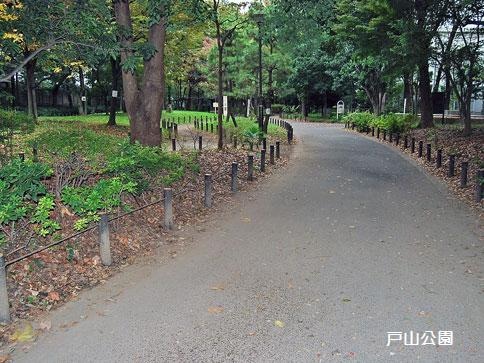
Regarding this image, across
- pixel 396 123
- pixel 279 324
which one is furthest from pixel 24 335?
pixel 396 123

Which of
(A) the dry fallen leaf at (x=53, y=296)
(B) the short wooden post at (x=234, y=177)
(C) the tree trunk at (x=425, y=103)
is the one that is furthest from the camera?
(C) the tree trunk at (x=425, y=103)

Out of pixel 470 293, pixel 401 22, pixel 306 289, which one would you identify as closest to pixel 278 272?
pixel 306 289

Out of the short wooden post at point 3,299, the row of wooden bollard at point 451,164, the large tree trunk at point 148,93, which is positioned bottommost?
the short wooden post at point 3,299

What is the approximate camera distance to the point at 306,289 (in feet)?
17.9

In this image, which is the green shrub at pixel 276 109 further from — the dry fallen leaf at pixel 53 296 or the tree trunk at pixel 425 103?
the dry fallen leaf at pixel 53 296

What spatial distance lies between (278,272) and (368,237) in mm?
2193

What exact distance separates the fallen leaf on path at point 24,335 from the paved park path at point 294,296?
0.48 ft

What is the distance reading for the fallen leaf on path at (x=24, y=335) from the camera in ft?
14.3

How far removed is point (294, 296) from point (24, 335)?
9.09 ft

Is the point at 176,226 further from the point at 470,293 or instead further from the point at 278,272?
the point at 470,293

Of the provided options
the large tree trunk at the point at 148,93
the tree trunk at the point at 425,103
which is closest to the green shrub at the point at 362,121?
the tree trunk at the point at 425,103

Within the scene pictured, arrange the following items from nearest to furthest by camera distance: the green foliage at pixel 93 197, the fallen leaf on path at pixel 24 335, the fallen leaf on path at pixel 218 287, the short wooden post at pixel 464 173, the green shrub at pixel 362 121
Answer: the fallen leaf on path at pixel 24 335
the fallen leaf on path at pixel 218 287
the green foliage at pixel 93 197
the short wooden post at pixel 464 173
the green shrub at pixel 362 121

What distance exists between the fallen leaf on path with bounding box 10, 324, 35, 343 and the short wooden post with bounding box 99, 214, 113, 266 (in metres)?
1.60

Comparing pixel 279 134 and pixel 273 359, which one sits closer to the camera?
pixel 273 359
